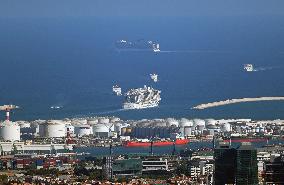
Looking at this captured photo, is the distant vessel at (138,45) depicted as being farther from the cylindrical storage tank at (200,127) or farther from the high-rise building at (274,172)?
the high-rise building at (274,172)

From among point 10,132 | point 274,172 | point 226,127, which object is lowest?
point 274,172

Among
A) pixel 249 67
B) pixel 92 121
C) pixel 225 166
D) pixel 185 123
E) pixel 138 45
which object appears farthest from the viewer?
pixel 138 45

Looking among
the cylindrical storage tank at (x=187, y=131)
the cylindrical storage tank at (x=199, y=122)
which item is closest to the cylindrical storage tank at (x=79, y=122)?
the cylindrical storage tank at (x=199, y=122)

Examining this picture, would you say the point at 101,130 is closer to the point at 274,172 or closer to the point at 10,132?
the point at 10,132

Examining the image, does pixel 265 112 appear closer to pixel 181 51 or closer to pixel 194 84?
pixel 194 84

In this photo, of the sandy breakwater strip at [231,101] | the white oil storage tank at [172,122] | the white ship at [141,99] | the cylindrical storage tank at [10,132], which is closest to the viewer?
the cylindrical storage tank at [10,132]

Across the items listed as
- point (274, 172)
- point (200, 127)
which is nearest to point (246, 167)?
point (274, 172)

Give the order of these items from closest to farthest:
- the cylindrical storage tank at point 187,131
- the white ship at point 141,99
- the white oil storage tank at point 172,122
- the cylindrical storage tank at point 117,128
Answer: the cylindrical storage tank at point 187,131, the cylindrical storage tank at point 117,128, the white oil storage tank at point 172,122, the white ship at point 141,99
